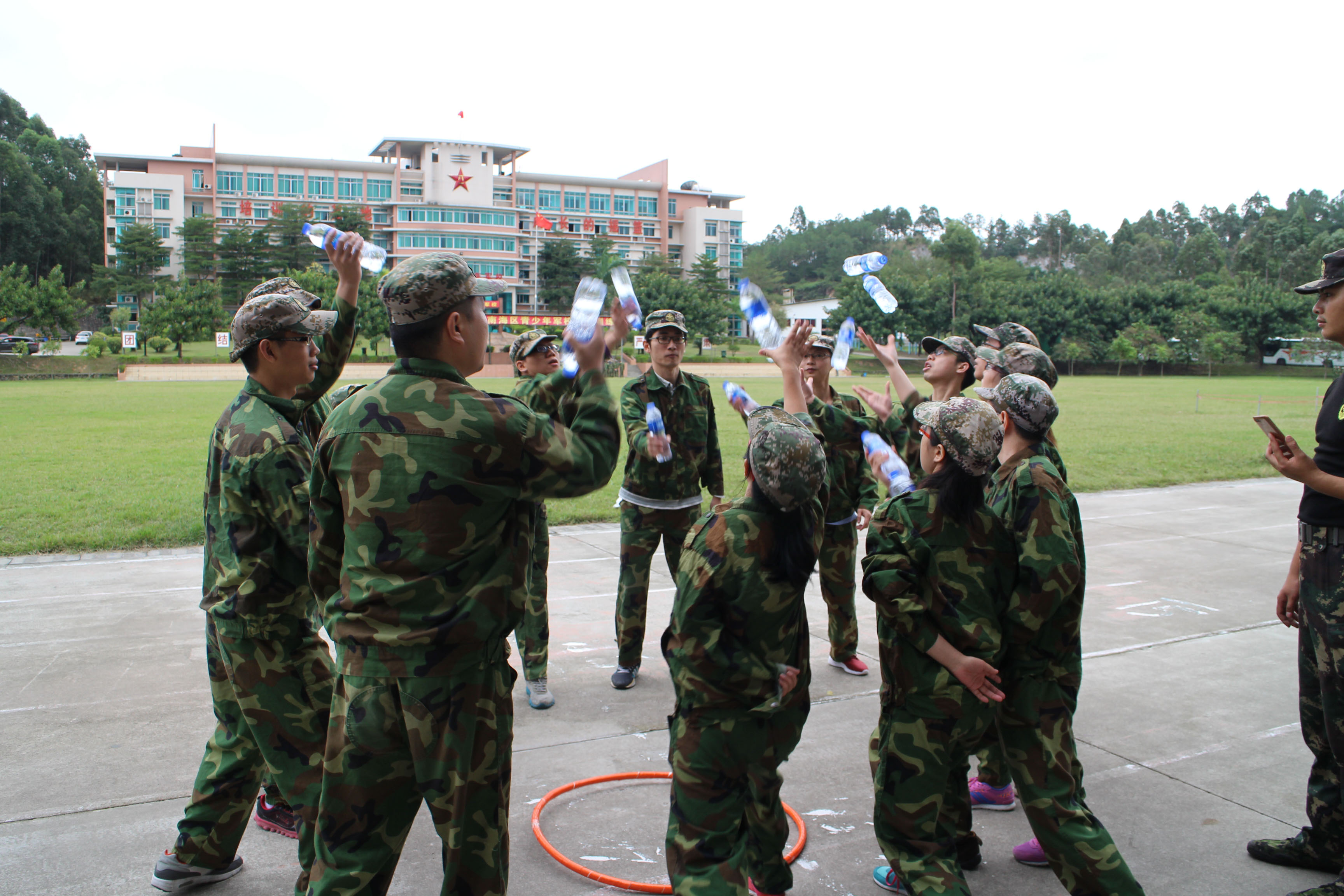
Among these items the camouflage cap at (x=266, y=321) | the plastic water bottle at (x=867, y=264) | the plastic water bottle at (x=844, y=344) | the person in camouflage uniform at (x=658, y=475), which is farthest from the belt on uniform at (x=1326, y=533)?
the camouflage cap at (x=266, y=321)

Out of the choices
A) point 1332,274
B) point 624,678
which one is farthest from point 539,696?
point 1332,274

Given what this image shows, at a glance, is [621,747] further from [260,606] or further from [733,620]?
[260,606]

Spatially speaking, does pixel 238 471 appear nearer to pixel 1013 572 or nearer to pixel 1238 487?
pixel 1013 572

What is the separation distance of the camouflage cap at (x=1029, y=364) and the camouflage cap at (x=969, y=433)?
174 centimetres

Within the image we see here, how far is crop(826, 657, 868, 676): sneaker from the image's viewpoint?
5.97 m

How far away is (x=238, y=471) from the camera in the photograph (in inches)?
128

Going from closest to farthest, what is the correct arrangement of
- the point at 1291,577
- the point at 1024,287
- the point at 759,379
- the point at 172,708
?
the point at 1291,577 → the point at 172,708 → the point at 759,379 → the point at 1024,287

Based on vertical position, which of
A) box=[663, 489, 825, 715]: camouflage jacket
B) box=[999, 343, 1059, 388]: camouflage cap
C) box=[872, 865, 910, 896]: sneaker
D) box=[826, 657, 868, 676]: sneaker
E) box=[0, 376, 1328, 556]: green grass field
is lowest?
box=[872, 865, 910, 896]: sneaker

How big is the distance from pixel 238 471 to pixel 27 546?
8.10 meters

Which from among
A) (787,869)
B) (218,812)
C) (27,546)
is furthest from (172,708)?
(27,546)

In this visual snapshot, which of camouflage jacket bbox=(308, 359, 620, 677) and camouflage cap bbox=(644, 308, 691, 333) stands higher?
camouflage cap bbox=(644, 308, 691, 333)

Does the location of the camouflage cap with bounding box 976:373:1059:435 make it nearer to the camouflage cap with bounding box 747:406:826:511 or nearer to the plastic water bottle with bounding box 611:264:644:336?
the camouflage cap with bounding box 747:406:826:511

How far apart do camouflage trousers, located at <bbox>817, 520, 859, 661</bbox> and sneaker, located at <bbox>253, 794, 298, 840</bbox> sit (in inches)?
129

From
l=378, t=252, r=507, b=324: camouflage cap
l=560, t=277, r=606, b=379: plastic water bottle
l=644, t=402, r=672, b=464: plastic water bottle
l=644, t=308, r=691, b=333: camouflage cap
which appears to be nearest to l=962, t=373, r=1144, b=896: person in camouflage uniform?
l=644, t=402, r=672, b=464: plastic water bottle
